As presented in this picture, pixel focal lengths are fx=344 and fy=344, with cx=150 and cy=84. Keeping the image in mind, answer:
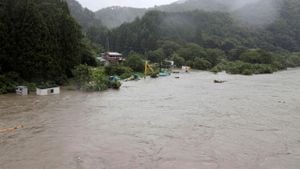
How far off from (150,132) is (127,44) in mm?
64946

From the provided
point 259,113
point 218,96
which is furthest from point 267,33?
point 259,113

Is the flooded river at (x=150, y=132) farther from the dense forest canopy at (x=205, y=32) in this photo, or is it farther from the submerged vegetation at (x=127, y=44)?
the dense forest canopy at (x=205, y=32)

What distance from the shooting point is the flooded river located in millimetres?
10617

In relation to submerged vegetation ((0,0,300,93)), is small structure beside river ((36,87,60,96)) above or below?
below

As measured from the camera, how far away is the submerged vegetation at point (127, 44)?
82.8 feet

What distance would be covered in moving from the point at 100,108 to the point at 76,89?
307 inches

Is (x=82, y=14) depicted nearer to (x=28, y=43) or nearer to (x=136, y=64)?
(x=136, y=64)

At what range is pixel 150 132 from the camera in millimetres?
13875

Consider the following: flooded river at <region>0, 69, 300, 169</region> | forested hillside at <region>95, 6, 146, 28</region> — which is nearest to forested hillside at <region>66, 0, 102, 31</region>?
forested hillside at <region>95, 6, 146, 28</region>

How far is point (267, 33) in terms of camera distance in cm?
8100

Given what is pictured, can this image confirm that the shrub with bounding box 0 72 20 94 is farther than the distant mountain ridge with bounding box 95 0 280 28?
No

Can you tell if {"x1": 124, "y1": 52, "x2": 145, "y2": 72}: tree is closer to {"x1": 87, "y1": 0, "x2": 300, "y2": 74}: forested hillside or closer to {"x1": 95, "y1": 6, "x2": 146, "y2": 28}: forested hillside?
{"x1": 87, "y1": 0, "x2": 300, "y2": 74}: forested hillside

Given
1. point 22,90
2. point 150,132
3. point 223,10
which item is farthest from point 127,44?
point 150,132

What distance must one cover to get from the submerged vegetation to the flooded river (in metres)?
3.71
